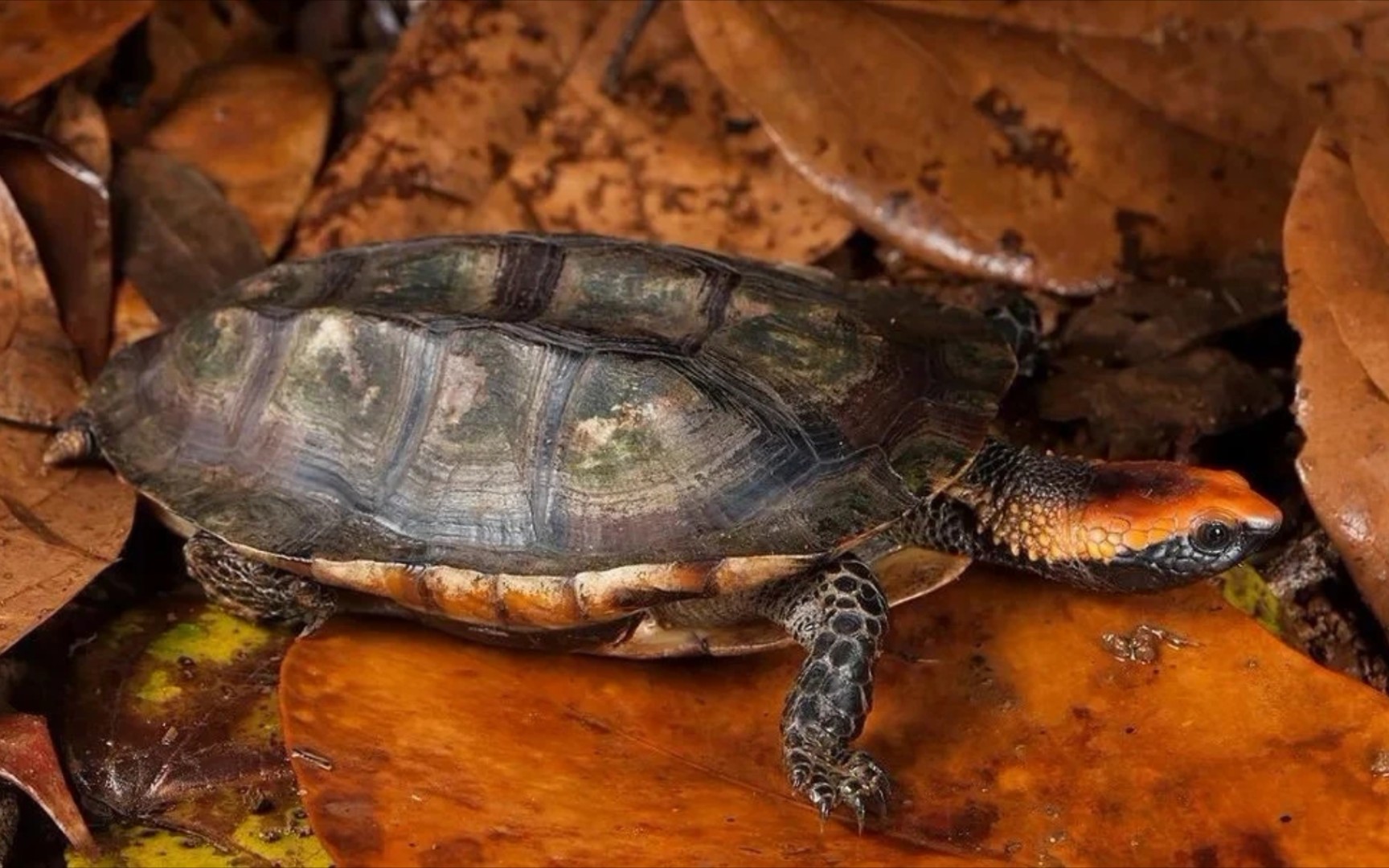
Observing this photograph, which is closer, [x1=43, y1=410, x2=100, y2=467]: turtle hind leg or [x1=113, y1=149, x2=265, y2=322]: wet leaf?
[x1=43, y1=410, x2=100, y2=467]: turtle hind leg

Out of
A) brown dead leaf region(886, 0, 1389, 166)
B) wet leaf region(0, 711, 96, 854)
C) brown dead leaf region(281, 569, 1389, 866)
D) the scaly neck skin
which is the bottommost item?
wet leaf region(0, 711, 96, 854)

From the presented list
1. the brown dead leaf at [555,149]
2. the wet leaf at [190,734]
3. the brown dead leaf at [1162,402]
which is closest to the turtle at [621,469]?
the wet leaf at [190,734]

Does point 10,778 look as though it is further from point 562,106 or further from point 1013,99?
point 1013,99

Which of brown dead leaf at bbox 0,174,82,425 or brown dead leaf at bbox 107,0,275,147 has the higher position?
brown dead leaf at bbox 107,0,275,147

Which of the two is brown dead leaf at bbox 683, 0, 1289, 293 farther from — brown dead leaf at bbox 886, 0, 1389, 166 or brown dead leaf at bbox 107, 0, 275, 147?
brown dead leaf at bbox 107, 0, 275, 147

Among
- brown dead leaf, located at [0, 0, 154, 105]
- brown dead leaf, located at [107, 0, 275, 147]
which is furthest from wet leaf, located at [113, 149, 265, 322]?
brown dead leaf, located at [0, 0, 154, 105]

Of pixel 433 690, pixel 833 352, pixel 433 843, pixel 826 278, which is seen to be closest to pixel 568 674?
pixel 433 690
